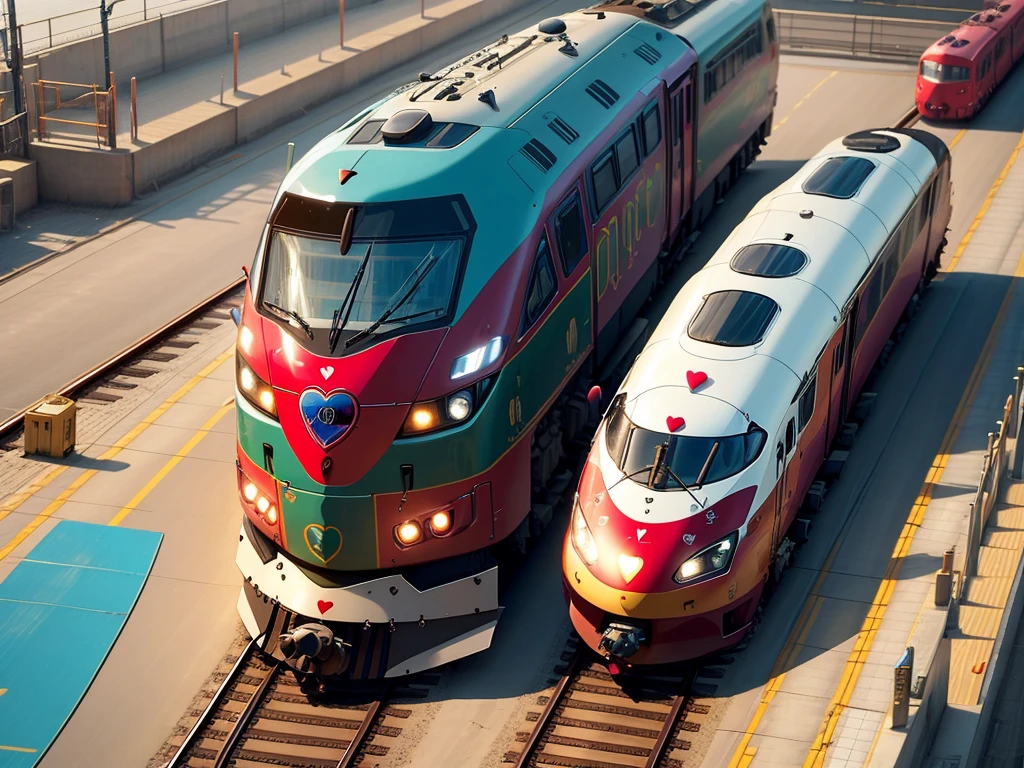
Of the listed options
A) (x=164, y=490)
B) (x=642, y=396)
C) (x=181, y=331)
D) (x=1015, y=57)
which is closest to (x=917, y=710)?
(x=642, y=396)

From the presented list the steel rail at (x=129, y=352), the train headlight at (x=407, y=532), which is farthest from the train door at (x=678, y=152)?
the train headlight at (x=407, y=532)

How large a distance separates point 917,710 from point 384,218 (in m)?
8.69

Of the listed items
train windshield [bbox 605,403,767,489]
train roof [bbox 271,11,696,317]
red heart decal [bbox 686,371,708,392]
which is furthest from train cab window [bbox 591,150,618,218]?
train windshield [bbox 605,403,767,489]

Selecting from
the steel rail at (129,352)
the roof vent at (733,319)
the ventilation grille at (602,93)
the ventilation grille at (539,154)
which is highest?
the ventilation grille at (602,93)

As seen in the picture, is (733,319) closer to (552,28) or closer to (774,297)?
(774,297)

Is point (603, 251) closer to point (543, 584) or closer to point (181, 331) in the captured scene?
point (543, 584)

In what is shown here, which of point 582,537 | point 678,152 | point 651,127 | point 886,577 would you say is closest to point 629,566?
point 582,537

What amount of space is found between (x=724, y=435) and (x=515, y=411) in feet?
8.84

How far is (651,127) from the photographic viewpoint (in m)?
26.1

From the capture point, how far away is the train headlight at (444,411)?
18.5 meters

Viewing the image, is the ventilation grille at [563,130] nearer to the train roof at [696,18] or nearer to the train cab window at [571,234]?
the train cab window at [571,234]

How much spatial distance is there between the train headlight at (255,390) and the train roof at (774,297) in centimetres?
460

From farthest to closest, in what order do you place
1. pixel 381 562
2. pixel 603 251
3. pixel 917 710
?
1. pixel 603 251
2. pixel 381 562
3. pixel 917 710

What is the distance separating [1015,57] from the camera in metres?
44.9
